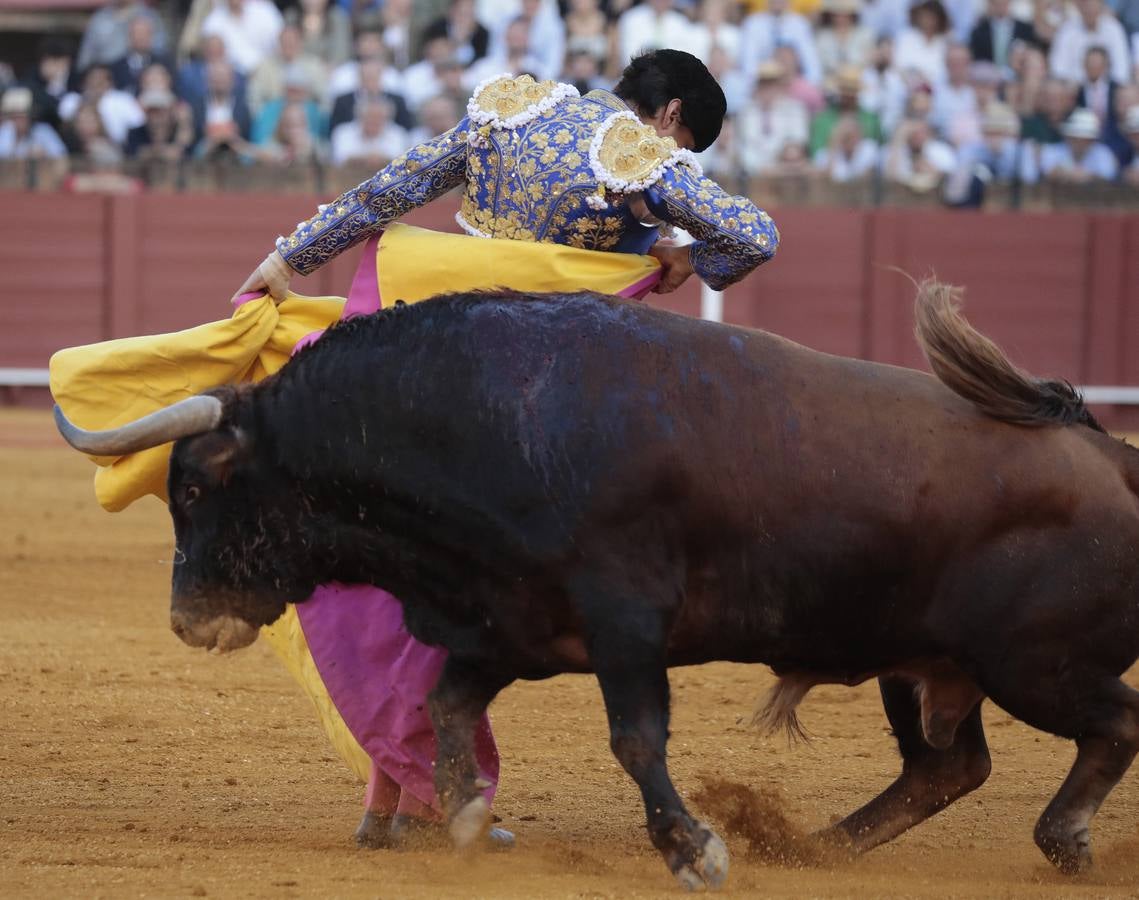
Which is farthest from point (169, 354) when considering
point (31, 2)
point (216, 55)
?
point (31, 2)

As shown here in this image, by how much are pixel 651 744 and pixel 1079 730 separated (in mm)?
773

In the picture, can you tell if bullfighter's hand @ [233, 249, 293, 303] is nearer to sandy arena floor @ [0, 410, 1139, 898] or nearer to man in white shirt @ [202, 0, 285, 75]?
sandy arena floor @ [0, 410, 1139, 898]

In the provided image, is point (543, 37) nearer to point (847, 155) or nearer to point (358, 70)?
point (358, 70)

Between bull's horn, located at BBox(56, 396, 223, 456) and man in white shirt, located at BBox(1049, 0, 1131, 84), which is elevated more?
man in white shirt, located at BBox(1049, 0, 1131, 84)

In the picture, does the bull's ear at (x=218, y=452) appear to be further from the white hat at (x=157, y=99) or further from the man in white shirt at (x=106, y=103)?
the man in white shirt at (x=106, y=103)

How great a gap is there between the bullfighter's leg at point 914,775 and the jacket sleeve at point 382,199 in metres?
1.26

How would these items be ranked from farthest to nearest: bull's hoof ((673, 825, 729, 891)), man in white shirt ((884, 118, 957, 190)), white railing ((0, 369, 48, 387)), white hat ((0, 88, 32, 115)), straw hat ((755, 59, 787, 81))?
white railing ((0, 369, 48, 387)), white hat ((0, 88, 32, 115)), man in white shirt ((884, 118, 957, 190)), straw hat ((755, 59, 787, 81)), bull's hoof ((673, 825, 729, 891))

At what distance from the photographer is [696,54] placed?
11.0 m

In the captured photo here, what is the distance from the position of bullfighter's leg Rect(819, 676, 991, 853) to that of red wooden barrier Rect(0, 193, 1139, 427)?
7934 mm

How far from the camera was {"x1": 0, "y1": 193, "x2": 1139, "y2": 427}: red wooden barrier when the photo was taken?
11.6 m

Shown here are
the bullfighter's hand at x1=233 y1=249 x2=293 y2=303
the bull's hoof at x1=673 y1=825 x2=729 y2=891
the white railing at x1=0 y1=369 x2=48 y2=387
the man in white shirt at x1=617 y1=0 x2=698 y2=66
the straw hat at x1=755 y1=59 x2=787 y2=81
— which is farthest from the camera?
the white railing at x1=0 y1=369 x2=48 y2=387

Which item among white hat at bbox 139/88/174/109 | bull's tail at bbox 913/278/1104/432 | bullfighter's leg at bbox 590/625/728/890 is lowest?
bullfighter's leg at bbox 590/625/728/890

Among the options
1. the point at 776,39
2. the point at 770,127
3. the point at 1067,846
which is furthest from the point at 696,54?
the point at 1067,846

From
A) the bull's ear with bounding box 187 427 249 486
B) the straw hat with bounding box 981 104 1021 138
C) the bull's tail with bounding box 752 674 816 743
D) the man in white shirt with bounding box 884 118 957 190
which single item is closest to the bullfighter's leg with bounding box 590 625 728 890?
the bull's tail with bounding box 752 674 816 743
